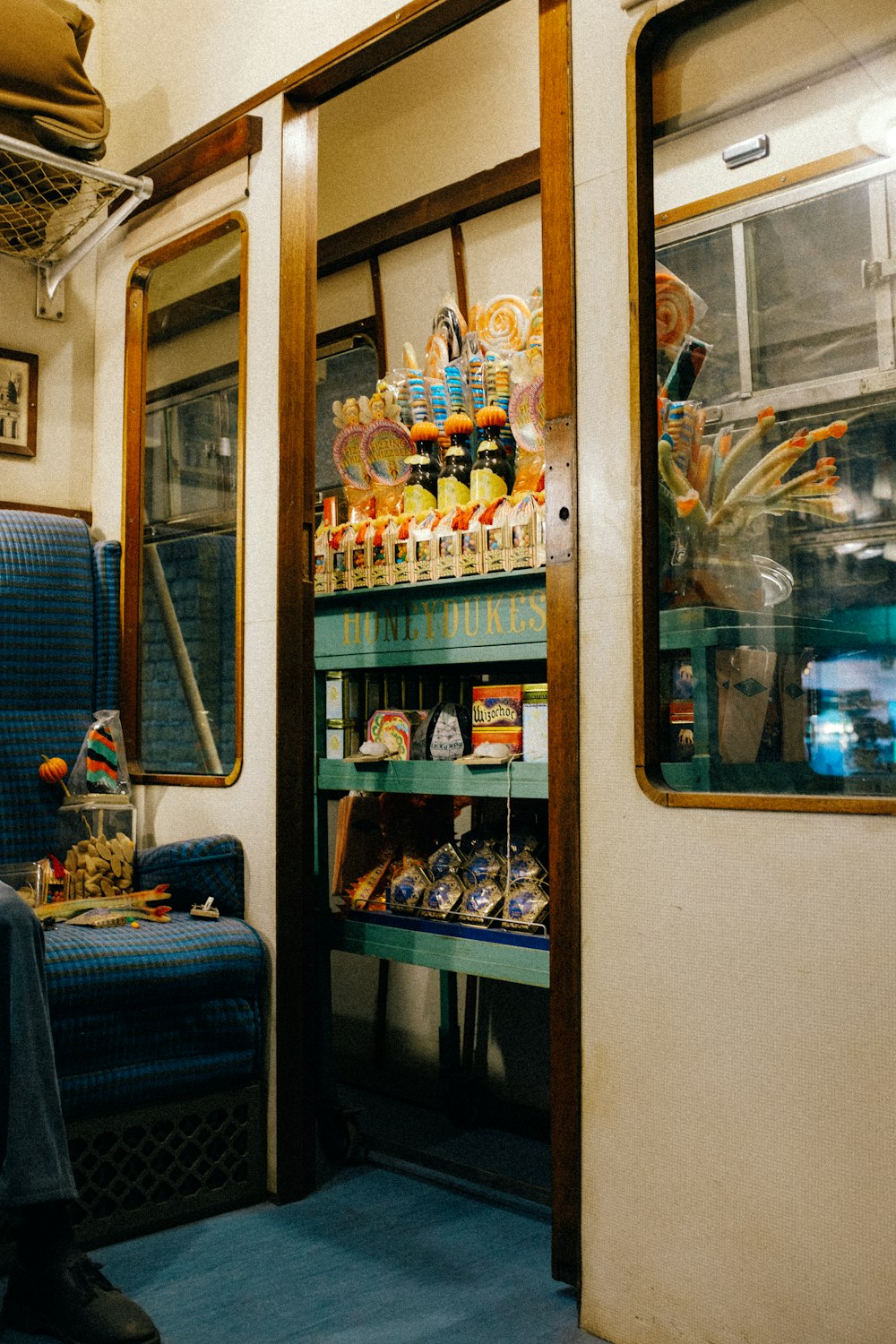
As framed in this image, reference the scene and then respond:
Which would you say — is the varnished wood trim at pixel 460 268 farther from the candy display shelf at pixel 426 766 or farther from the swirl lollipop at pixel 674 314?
the swirl lollipop at pixel 674 314

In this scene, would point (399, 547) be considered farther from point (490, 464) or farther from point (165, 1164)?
point (165, 1164)

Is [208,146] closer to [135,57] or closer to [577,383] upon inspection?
[135,57]

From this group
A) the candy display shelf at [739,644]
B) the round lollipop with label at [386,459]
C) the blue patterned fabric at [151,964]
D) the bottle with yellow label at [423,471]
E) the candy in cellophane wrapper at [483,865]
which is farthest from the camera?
the round lollipop with label at [386,459]

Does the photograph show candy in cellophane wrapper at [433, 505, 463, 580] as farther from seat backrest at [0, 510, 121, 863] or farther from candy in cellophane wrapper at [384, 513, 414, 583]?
seat backrest at [0, 510, 121, 863]

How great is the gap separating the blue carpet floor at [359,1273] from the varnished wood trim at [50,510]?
1932mm

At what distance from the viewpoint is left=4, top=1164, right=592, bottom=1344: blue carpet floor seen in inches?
77.0

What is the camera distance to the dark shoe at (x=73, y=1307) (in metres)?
1.85

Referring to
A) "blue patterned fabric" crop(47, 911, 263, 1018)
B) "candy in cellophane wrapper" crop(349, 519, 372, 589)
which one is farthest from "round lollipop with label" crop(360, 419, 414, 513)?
"blue patterned fabric" crop(47, 911, 263, 1018)

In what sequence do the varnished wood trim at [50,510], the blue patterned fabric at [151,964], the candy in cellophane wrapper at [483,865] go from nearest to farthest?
the blue patterned fabric at [151,964]
the candy in cellophane wrapper at [483,865]
the varnished wood trim at [50,510]

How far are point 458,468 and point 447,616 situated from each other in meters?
0.38

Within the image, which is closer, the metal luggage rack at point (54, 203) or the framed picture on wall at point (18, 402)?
the metal luggage rack at point (54, 203)

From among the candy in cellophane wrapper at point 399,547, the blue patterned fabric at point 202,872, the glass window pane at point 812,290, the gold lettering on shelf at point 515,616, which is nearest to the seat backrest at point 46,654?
the blue patterned fabric at point 202,872

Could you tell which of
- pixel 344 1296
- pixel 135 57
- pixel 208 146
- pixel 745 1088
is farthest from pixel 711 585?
pixel 135 57

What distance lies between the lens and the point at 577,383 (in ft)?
6.73
